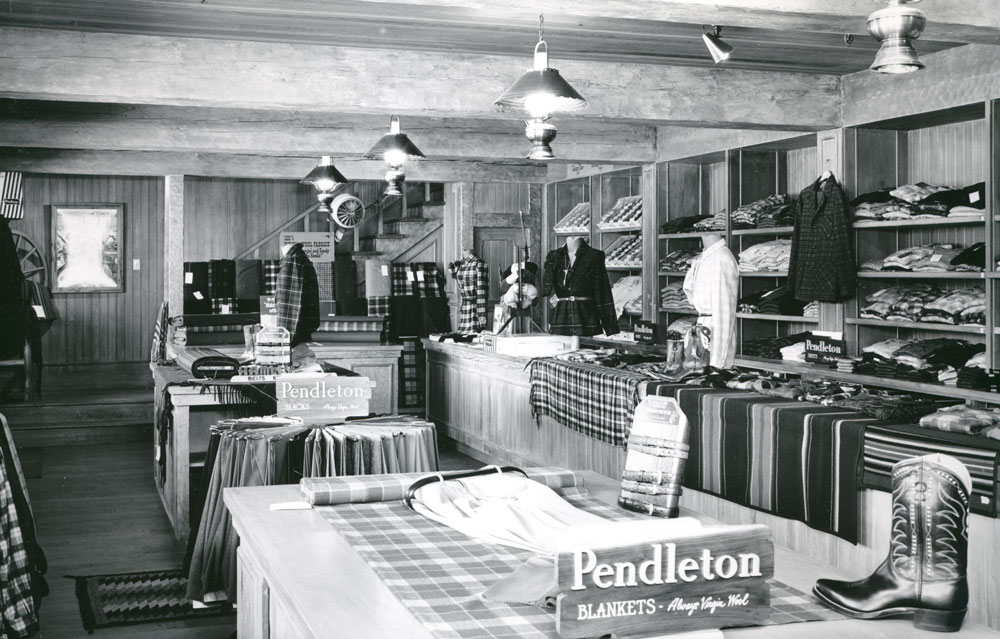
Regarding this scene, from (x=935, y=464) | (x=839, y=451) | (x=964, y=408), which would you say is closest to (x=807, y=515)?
(x=839, y=451)

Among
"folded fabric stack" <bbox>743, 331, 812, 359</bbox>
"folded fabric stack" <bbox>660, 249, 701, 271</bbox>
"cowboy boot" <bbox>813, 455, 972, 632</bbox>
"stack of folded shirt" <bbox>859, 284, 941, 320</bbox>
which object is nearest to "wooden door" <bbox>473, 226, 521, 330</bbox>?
"folded fabric stack" <bbox>660, 249, 701, 271</bbox>

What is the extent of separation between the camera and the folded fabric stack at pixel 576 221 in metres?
11.2

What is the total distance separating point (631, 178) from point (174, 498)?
635 centimetres

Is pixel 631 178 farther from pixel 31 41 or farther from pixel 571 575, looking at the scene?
pixel 571 575

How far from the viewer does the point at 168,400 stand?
6.16 metres

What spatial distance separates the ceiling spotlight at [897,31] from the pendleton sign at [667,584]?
229 cm

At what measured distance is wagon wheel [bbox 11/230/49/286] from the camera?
12.9 metres

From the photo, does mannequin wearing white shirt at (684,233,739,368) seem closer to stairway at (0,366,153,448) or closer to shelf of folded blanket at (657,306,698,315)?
shelf of folded blanket at (657,306,698,315)

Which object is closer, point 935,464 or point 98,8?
point 935,464

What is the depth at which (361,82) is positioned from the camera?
6.30 m

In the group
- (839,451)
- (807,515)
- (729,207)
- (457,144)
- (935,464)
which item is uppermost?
(457,144)

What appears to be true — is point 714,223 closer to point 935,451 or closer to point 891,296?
point 891,296

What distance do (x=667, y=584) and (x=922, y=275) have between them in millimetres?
5446

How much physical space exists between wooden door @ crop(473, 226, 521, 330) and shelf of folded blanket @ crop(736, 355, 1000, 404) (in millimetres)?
4587
